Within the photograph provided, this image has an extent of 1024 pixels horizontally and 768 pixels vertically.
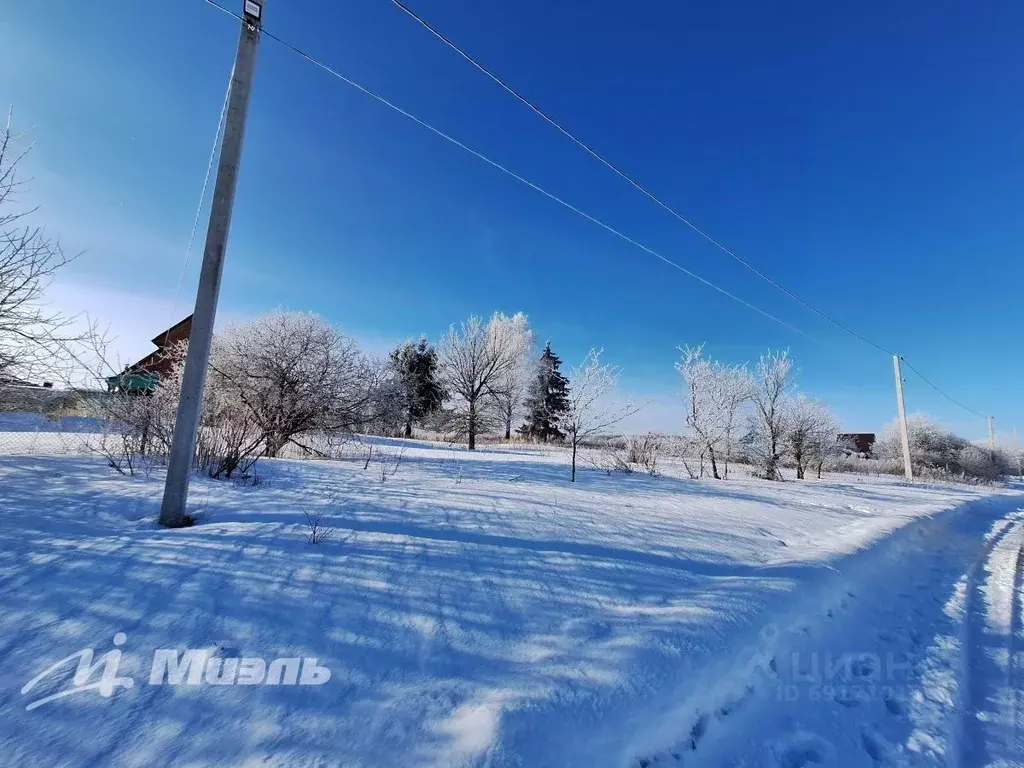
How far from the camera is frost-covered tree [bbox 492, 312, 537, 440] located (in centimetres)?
2625

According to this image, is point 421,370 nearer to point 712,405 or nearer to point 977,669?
point 712,405

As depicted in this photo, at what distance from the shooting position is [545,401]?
3272cm

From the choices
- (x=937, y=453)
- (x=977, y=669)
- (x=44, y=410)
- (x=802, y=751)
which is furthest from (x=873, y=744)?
(x=937, y=453)

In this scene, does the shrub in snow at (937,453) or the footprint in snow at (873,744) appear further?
the shrub in snow at (937,453)

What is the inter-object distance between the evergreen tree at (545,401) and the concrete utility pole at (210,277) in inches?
987

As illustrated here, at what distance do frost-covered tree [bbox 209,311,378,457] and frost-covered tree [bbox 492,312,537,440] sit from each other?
14.4m

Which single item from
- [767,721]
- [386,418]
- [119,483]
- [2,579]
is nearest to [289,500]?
[119,483]

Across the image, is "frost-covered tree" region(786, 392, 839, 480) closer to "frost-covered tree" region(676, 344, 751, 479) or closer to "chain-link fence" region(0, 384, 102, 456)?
"frost-covered tree" region(676, 344, 751, 479)

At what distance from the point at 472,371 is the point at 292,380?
13.6 meters

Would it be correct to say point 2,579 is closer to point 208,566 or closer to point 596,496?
point 208,566

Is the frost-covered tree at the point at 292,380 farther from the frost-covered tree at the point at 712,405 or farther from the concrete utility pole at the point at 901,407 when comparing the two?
the concrete utility pole at the point at 901,407

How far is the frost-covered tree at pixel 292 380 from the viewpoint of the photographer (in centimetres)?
1008

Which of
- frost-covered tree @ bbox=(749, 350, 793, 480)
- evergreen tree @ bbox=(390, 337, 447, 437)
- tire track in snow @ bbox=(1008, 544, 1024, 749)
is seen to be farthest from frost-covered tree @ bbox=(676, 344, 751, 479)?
evergreen tree @ bbox=(390, 337, 447, 437)

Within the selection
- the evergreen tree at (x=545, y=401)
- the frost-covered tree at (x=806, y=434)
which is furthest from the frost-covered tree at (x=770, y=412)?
the evergreen tree at (x=545, y=401)
